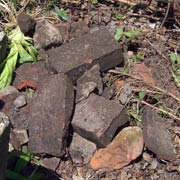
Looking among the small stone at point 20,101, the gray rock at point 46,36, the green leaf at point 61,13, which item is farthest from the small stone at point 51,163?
the green leaf at point 61,13

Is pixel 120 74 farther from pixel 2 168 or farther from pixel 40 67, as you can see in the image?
pixel 2 168

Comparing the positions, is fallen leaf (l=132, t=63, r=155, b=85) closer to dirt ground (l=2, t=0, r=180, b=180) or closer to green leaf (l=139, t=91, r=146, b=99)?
dirt ground (l=2, t=0, r=180, b=180)

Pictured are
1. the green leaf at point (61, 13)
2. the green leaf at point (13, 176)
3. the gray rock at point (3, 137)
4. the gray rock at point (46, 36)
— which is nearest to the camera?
the gray rock at point (3, 137)

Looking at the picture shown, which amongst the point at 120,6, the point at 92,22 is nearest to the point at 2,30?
the point at 92,22

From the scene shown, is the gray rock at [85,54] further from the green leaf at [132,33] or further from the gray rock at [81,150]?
the gray rock at [81,150]

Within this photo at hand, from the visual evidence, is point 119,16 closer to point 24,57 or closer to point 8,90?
point 24,57

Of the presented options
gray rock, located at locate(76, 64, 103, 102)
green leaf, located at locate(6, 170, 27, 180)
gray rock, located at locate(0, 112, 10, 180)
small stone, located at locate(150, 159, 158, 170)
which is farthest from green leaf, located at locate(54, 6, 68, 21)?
gray rock, located at locate(0, 112, 10, 180)
